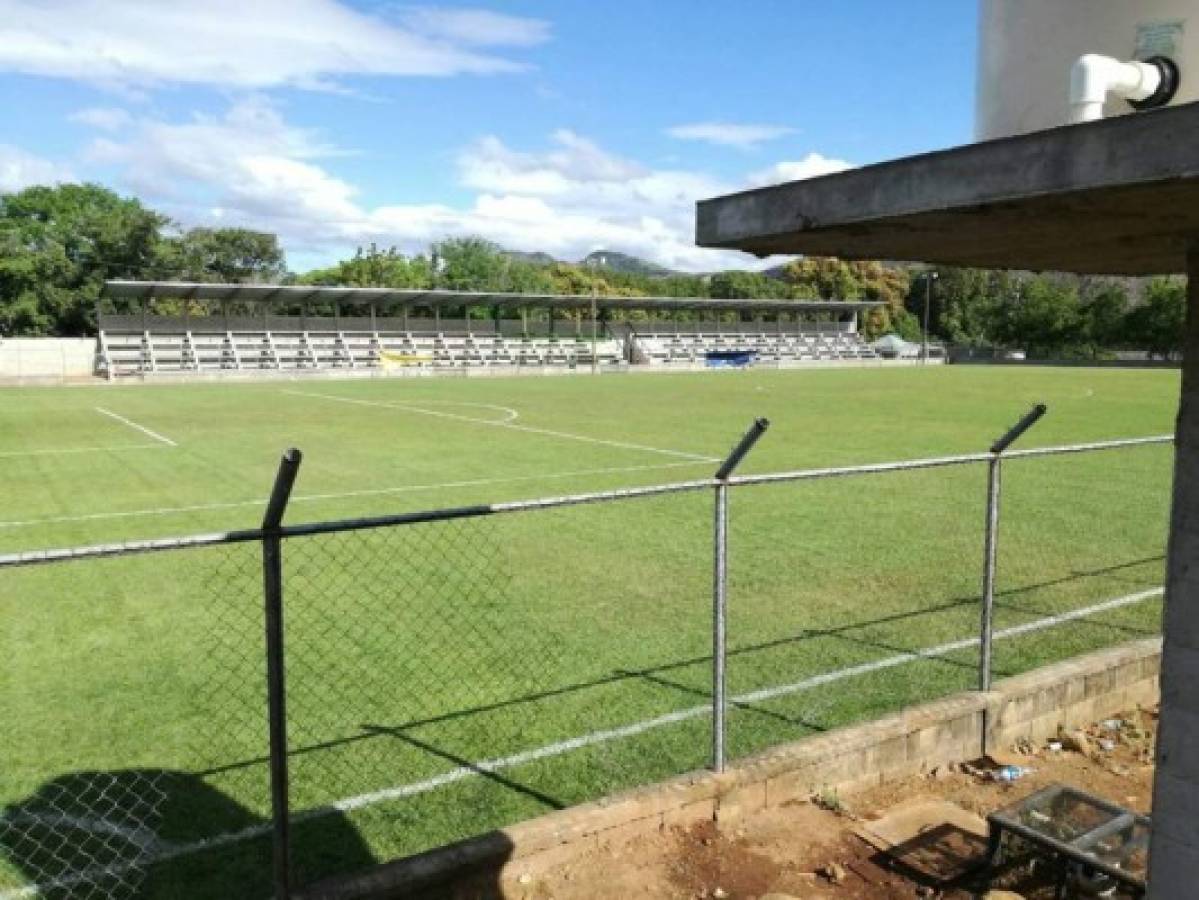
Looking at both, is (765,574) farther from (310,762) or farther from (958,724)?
(310,762)

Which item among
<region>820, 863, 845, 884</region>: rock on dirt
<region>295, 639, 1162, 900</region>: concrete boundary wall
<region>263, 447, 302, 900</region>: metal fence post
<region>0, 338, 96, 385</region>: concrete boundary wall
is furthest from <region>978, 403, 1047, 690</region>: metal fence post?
<region>0, 338, 96, 385</region>: concrete boundary wall

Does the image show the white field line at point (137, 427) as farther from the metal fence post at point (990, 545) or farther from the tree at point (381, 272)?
the tree at point (381, 272)

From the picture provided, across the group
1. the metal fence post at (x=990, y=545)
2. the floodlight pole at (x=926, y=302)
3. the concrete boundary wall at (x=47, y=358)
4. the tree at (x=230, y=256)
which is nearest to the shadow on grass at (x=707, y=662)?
the metal fence post at (x=990, y=545)

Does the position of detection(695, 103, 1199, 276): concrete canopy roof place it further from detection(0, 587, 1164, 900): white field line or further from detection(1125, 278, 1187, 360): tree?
detection(1125, 278, 1187, 360): tree

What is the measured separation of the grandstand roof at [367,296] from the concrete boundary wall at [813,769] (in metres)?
45.5

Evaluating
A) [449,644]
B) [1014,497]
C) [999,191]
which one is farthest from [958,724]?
[1014,497]

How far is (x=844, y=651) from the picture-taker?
657 centimetres

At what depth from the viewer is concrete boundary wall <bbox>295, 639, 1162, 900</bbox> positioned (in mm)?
3715

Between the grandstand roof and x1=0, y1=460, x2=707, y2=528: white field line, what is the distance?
117 feet

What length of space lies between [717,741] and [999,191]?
3.12 m

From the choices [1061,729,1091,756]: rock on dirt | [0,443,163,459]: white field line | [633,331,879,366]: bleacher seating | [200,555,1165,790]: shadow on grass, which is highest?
[200,555,1165,790]: shadow on grass

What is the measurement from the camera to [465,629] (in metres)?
7.13

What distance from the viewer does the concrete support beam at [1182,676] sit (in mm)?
2832

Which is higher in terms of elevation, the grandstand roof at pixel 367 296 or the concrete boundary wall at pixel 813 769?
the grandstand roof at pixel 367 296
